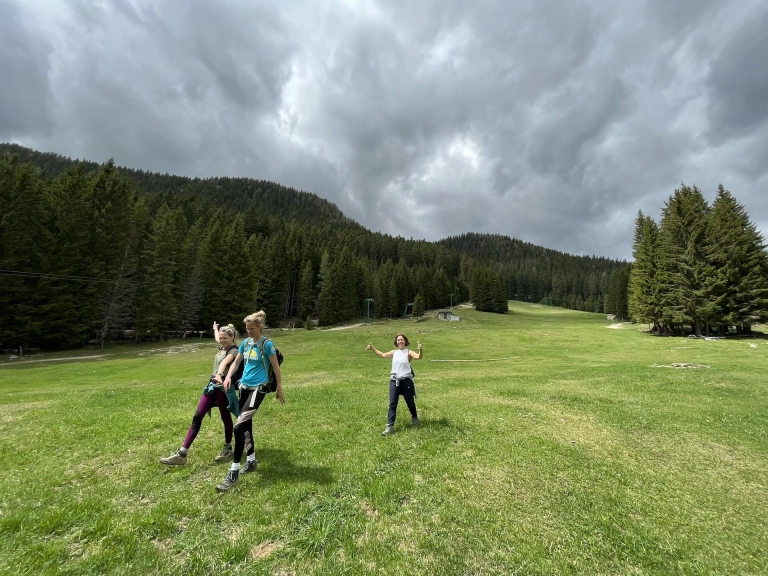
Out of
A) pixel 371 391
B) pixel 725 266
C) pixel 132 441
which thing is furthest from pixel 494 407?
pixel 725 266

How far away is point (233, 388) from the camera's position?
8000 mm

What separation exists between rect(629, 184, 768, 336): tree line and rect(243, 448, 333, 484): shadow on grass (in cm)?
6155

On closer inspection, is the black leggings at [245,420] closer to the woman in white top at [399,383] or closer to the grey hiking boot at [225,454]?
the grey hiking boot at [225,454]

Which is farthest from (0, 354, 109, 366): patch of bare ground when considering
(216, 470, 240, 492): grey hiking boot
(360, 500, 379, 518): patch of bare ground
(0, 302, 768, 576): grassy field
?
(360, 500, 379, 518): patch of bare ground

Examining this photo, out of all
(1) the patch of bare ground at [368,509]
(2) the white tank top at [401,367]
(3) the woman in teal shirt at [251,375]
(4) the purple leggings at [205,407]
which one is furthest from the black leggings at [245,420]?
(2) the white tank top at [401,367]

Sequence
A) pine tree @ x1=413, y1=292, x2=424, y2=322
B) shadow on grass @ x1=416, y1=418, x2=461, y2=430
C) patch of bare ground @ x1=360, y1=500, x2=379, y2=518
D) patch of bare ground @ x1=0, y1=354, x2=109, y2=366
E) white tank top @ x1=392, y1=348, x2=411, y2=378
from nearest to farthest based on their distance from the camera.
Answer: patch of bare ground @ x1=360, y1=500, x2=379, y2=518 → white tank top @ x1=392, y1=348, x2=411, y2=378 → shadow on grass @ x1=416, y1=418, x2=461, y2=430 → patch of bare ground @ x1=0, y1=354, x2=109, y2=366 → pine tree @ x1=413, y1=292, x2=424, y2=322

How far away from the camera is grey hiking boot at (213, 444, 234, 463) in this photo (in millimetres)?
8150

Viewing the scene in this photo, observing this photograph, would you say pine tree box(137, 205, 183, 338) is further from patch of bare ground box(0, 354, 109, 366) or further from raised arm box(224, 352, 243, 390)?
raised arm box(224, 352, 243, 390)

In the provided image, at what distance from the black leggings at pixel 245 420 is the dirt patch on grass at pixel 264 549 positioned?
2143 mm

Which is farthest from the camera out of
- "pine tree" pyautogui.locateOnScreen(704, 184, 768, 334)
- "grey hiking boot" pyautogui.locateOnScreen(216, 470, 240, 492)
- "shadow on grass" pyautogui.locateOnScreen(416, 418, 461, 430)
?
"pine tree" pyautogui.locateOnScreen(704, 184, 768, 334)

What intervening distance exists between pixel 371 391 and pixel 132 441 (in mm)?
10193

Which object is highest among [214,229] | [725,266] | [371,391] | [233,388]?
[214,229]

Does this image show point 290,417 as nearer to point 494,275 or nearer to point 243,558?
point 243,558

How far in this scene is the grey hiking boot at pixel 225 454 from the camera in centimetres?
815
